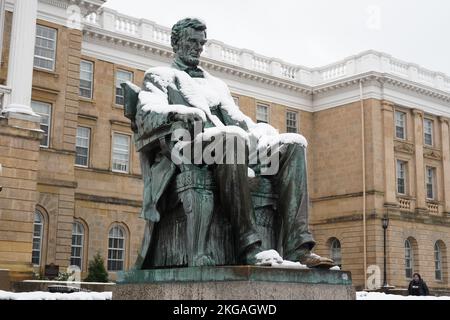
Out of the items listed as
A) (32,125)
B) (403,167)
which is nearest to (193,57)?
(32,125)

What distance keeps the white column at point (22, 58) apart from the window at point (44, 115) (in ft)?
17.8

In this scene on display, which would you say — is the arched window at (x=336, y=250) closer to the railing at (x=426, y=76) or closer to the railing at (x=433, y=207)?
the railing at (x=433, y=207)

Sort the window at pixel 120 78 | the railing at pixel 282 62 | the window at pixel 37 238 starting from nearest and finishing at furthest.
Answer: the window at pixel 37 238 → the window at pixel 120 78 → the railing at pixel 282 62

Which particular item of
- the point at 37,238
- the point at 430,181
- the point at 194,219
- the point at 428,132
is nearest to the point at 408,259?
the point at 430,181

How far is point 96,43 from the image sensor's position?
32438 millimetres

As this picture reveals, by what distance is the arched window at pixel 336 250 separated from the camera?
128 ft

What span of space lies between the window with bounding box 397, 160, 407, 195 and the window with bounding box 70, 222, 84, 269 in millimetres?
18535

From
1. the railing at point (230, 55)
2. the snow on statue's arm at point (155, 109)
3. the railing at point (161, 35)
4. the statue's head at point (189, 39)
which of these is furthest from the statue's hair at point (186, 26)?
the railing at point (230, 55)

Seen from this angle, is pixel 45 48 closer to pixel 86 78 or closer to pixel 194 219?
pixel 86 78

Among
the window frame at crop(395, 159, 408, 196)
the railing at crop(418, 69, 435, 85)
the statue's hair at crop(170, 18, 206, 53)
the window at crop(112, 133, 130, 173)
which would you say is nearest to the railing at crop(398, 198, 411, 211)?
the window frame at crop(395, 159, 408, 196)

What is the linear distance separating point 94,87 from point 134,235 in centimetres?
704

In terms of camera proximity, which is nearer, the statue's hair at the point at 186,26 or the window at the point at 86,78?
the statue's hair at the point at 186,26

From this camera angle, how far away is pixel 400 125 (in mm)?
40469

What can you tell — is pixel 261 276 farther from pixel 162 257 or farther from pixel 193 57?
pixel 193 57
